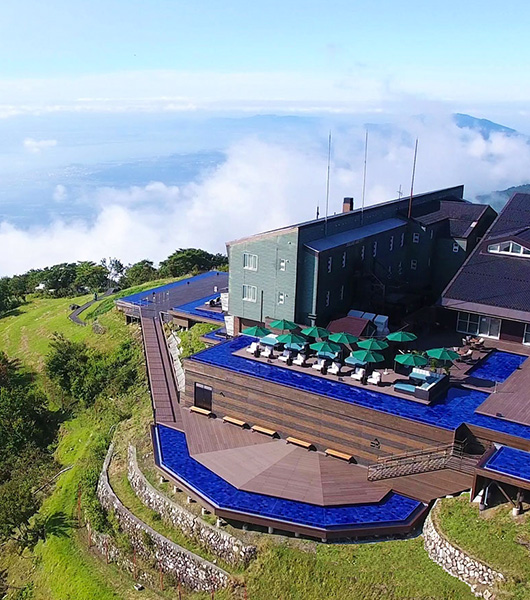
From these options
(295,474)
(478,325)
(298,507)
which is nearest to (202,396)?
(295,474)

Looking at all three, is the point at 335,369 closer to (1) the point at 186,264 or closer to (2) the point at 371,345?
(2) the point at 371,345

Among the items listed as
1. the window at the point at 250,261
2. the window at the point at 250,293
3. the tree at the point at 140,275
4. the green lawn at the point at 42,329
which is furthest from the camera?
the tree at the point at 140,275

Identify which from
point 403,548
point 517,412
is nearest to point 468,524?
point 403,548

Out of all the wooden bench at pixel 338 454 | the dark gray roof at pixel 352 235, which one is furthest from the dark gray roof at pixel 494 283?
the wooden bench at pixel 338 454

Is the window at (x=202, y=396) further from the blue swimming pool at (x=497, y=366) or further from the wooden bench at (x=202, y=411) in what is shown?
the blue swimming pool at (x=497, y=366)

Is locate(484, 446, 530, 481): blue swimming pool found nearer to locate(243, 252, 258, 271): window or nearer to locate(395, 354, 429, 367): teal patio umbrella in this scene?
locate(395, 354, 429, 367): teal patio umbrella

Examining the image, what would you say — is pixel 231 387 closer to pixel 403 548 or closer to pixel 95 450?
pixel 95 450

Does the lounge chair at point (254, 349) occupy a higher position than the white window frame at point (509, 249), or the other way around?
the white window frame at point (509, 249)
